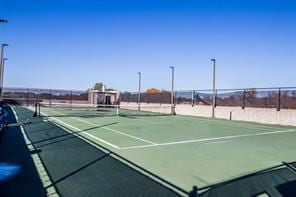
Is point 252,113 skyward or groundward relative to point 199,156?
skyward

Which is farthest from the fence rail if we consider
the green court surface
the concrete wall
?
the green court surface

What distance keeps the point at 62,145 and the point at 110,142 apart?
1698 mm

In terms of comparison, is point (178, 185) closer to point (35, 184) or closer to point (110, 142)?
point (35, 184)

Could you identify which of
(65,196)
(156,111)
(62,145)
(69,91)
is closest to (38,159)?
(62,145)

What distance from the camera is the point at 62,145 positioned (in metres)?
9.13

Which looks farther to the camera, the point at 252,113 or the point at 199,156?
the point at 252,113

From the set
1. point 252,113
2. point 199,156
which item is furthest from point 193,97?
point 199,156

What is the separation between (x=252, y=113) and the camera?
21141mm

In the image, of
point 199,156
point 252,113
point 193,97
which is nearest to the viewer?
point 199,156

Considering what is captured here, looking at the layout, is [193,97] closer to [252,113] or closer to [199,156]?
[252,113]

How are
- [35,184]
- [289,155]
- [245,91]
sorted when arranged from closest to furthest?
[35,184] < [289,155] < [245,91]

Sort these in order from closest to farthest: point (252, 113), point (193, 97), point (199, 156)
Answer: point (199, 156) < point (252, 113) < point (193, 97)

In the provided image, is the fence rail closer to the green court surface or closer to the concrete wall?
the concrete wall

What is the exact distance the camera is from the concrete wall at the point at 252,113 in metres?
18.5
